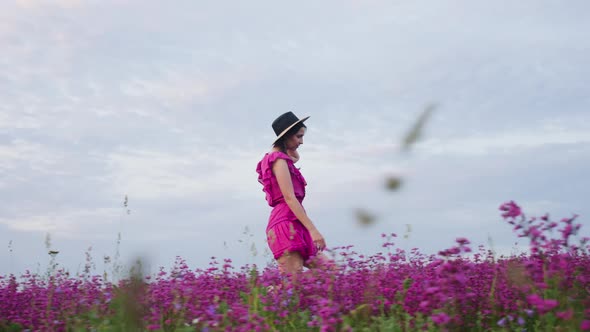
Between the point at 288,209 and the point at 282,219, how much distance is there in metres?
0.13

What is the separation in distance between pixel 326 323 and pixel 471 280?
6.19 ft

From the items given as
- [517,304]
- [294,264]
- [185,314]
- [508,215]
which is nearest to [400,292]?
[517,304]

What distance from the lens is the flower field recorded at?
353 centimetres

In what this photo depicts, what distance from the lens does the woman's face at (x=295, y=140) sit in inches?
280

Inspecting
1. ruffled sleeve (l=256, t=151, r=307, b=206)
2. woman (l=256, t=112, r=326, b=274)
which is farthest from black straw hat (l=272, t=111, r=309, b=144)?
ruffled sleeve (l=256, t=151, r=307, b=206)

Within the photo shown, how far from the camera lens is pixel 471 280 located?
16.5 feet

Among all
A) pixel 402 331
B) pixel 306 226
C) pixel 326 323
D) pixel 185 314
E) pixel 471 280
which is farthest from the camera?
pixel 306 226

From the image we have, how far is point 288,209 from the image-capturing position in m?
6.77

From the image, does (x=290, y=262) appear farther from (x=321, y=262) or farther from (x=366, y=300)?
(x=366, y=300)

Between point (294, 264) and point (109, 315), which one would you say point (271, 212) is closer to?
point (294, 264)

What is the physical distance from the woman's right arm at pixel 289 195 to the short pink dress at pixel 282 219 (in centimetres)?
13

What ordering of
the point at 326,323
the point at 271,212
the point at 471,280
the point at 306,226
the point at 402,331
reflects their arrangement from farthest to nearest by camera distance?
the point at 271,212
the point at 306,226
the point at 471,280
the point at 402,331
the point at 326,323

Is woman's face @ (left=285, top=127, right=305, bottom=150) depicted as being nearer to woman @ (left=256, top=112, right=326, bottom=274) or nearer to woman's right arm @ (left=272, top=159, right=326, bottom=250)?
woman @ (left=256, top=112, right=326, bottom=274)

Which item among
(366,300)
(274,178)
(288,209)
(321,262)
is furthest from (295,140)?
Result: (366,300)
